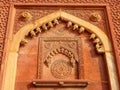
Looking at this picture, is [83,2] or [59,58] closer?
[59,58]

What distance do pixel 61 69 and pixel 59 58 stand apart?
0.71ft

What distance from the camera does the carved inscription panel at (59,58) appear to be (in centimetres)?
356

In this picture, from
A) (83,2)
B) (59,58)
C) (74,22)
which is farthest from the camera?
(83,2)

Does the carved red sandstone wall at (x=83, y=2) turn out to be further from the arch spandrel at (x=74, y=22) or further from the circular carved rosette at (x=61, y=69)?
the circular carved rosette at (x=61, y=69)

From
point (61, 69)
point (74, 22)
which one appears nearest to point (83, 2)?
point (74, 22)

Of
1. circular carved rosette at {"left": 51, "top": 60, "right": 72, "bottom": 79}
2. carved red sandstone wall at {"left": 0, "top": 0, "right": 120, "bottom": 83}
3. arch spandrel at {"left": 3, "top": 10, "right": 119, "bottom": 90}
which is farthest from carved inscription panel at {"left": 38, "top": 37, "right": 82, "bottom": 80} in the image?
carved red sandstone wall at {"left": 0, "top": 0, "right": 120, "bottom": 83}

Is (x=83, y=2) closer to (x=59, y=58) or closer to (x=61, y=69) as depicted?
(x=59, y=58)

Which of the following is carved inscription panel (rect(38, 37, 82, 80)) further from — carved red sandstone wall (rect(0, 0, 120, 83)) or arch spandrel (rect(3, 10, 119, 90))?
carved red sandstone wall (rect(0, 0, 120, 83))

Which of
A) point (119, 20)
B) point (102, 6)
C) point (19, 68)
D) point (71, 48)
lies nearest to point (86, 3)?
point (102, 6)

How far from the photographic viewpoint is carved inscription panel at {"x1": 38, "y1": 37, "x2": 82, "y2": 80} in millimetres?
3557

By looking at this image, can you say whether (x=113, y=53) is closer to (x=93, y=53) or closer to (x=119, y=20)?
(x=93, y=53)

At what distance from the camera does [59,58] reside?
3727mm

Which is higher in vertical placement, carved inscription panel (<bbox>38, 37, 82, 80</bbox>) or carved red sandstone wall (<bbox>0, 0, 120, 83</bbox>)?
carved red sandstone wall (<bbox>0, 0, 120, 83</bbox>)

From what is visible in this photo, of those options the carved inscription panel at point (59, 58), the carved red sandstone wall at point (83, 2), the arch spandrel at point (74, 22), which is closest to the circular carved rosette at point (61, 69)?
the carved inscription panel at point (59, 58)
